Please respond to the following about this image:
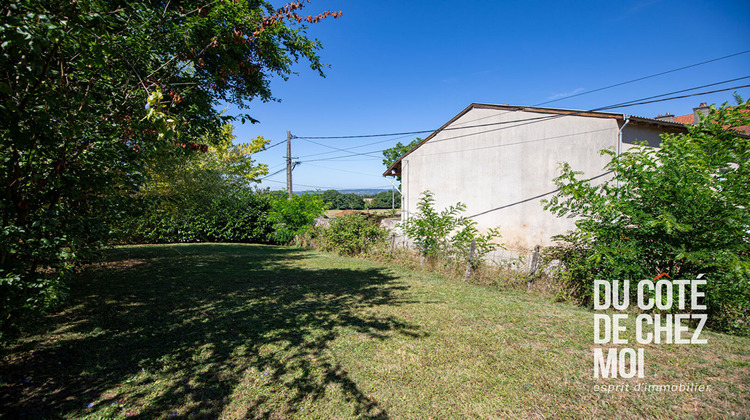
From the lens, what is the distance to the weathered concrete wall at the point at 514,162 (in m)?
11.4

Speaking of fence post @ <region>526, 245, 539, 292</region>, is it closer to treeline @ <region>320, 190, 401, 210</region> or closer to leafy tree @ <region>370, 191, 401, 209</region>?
treeline @ <region>320, 190, 401, 210</region>

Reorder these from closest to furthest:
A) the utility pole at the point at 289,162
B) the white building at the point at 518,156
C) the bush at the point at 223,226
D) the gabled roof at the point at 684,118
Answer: the white building at the point at 518,156 → the bush at the point at 223,226 → the gabled roof at the point at 684,118 → the utility pole at the point at 289,162

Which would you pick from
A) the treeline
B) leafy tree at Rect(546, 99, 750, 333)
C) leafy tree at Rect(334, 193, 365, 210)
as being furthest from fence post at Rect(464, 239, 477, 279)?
leafy tree at Rect(334, 193, 365, 210)

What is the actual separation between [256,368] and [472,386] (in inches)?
96.9

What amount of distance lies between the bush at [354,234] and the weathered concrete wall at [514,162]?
5.71 m

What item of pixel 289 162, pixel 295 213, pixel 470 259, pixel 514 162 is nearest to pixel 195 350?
pixel 470 259

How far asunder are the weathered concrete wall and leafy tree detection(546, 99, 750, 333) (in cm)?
674

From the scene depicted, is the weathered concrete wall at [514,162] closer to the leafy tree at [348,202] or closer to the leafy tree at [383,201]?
the leafy tree at [348,202]

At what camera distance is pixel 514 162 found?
44.2 ft

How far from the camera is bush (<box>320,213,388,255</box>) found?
11.8 meters

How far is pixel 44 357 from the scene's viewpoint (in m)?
3.63

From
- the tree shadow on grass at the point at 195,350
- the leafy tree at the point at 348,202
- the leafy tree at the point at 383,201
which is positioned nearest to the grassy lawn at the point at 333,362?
the tree shadow on grass at the point at 195,350

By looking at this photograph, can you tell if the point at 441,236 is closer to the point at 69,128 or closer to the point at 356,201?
the point at 69,128

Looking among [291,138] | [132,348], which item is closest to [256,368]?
[132,348]
